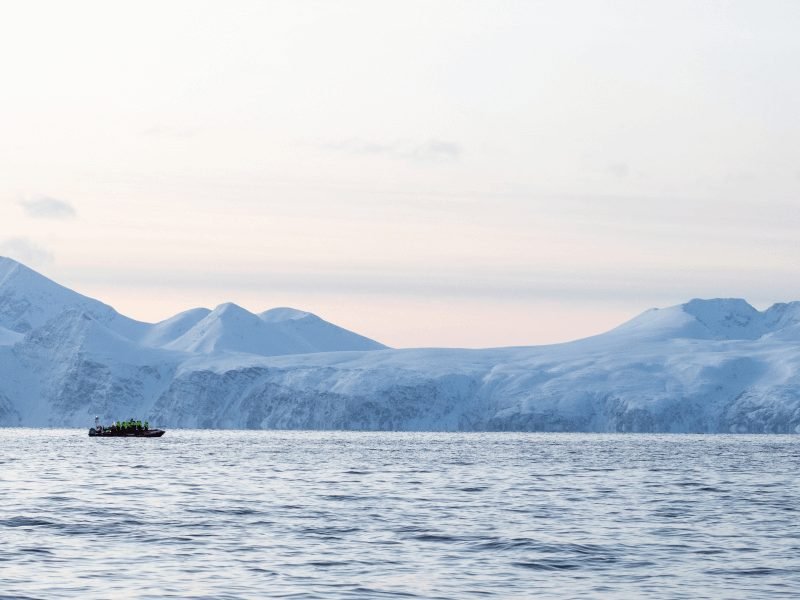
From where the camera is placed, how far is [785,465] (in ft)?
404

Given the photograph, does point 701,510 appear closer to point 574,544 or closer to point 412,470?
point 574,544

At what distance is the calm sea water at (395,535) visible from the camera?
40.7 metres

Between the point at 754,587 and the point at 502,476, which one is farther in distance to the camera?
the point at 502,476

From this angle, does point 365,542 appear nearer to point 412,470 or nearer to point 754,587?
point 754,587

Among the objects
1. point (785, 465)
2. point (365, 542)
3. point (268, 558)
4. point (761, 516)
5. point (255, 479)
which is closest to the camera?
point (268, 558)

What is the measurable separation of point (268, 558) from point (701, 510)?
2750cm

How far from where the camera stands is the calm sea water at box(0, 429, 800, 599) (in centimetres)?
4072

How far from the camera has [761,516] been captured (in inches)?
2498

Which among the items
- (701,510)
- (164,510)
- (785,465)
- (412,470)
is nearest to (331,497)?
(164,510)

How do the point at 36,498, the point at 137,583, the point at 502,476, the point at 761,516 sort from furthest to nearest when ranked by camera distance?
the point at 502,476
the point at 36,498
the point at 761,516
the point at 137,583

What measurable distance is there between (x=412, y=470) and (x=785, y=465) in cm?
3602

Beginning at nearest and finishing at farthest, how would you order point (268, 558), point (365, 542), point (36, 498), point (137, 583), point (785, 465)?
point (137, 583) < point (268, 558) < point (365, 542) < point (36, 498) < point (785, 465)

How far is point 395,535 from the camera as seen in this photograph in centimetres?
5362

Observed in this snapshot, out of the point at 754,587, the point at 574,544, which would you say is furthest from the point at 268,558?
the point at 754,587
